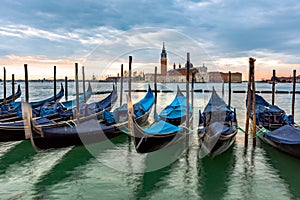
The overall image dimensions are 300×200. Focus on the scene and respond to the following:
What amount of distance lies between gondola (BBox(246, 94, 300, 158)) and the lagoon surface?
28 cm

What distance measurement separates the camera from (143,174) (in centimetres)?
507

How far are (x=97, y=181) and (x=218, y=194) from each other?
7.04 ft

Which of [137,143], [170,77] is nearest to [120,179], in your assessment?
[137,143]

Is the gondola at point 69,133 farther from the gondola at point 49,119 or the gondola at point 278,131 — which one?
the gondola at point 278,131

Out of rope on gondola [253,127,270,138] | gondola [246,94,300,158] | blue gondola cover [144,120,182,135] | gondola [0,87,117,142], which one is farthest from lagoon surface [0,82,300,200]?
blue gondola cover [144,120,182,135]

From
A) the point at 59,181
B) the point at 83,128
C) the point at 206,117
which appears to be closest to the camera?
the point at 59,181

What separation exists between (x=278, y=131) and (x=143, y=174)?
3.43 meters

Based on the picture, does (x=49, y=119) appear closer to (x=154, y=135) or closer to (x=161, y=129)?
(x=161, y=129)

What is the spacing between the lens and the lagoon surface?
14.1 ft

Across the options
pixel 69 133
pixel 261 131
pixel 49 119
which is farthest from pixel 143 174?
pixel 49 119

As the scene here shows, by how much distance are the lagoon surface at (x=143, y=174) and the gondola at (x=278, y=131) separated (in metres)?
0.28

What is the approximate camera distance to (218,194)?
424 centimetres

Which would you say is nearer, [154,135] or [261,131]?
[154,135]

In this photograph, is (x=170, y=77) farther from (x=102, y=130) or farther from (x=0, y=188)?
(x=0, y=188)
